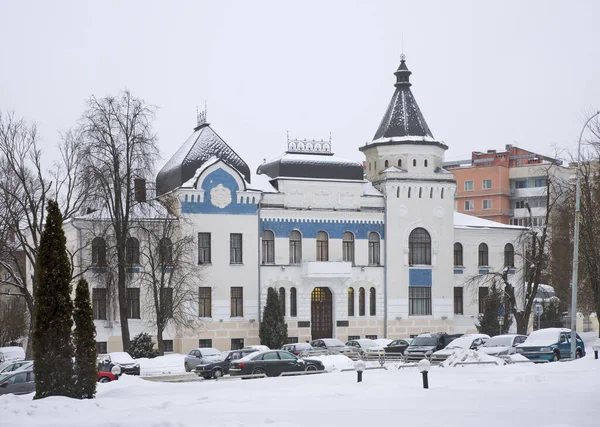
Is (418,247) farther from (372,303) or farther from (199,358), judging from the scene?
(199,358)

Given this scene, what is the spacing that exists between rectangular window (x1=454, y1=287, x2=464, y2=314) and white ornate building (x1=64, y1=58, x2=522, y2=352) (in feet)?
0.31

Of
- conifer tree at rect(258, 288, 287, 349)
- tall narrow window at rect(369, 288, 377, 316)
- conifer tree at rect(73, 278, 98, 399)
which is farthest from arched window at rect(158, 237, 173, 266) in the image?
conifer tree at rect(73, 278, 98, 399)

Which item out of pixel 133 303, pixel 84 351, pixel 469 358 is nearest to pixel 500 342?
pixel 469 358

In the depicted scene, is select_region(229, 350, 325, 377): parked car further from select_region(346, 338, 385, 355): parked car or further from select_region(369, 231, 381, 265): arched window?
select_region(369, 231, 381, 265): arched window

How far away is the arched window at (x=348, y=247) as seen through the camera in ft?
194

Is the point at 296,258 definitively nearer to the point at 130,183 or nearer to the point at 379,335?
the point at 379,335

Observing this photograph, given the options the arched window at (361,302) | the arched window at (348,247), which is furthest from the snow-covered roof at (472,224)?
the arched window at (361,302)

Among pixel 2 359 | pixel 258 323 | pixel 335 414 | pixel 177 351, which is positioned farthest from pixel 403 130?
pixel 335 414

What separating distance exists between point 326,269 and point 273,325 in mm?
5366

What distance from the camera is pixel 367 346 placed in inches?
1978

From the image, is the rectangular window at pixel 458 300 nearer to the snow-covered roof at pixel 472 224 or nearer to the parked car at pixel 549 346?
the snow-covered roof at pixel 472 224

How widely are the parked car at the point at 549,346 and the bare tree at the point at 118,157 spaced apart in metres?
20.5

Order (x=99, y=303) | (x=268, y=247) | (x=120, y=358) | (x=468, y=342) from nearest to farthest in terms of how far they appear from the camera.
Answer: (x=120, y=358) → (x=468, y=342) → (x=99, y=303) → (x=268, y=247)

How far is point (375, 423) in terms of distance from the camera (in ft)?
62.9
